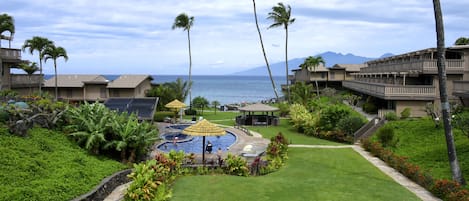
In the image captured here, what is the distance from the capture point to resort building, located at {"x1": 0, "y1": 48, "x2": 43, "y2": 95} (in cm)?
4103

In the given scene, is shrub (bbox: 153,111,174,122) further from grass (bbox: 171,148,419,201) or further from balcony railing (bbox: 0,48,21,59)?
grass (bbox: 171,148,419,201)

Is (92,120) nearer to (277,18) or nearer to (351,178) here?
(351,178)

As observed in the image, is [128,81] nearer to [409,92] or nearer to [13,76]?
[13,76]

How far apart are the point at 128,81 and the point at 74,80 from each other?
8304mm

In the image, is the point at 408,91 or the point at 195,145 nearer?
the point at 195,145

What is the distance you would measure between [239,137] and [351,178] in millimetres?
14780

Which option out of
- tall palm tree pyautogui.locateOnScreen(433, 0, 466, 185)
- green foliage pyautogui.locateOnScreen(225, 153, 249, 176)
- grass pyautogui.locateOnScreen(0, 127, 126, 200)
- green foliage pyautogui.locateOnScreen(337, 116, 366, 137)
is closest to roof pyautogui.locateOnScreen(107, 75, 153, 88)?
green foliage pyautogui.locateOnScreen(337, 116, 366, 137)

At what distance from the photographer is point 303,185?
1540 cm

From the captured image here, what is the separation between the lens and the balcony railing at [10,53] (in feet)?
133

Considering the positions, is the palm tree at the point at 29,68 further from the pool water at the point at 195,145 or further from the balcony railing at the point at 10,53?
the pool water at the point at 195,145

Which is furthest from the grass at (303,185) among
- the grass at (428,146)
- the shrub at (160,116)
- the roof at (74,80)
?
the roof at (74,80)

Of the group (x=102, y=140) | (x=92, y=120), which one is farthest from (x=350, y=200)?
(x=92, y=120)

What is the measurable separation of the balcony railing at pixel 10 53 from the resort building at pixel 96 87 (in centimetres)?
963

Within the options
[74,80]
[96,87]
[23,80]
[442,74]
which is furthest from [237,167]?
[74,80]
